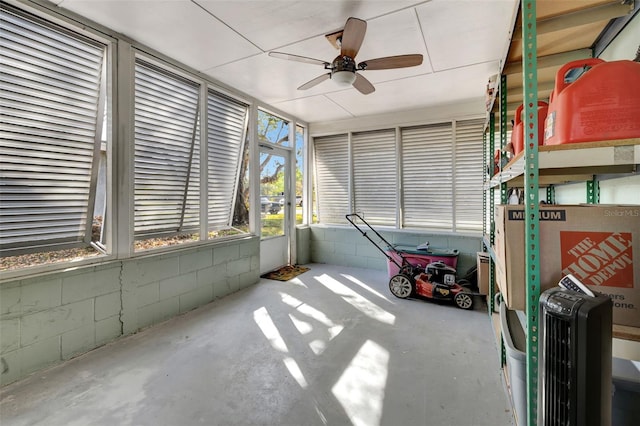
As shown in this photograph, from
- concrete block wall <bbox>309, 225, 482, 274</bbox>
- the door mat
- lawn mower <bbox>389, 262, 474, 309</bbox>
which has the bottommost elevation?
the door mat

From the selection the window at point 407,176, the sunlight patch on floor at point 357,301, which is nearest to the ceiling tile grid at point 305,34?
the window at point 407,176

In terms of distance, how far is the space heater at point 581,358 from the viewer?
2.61 feet

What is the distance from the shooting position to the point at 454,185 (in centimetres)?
452

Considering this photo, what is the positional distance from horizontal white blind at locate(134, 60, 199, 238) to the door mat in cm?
158

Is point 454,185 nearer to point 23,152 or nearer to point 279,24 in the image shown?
point 279,24

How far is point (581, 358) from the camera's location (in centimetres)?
80

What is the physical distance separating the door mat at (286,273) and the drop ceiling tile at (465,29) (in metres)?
3.53

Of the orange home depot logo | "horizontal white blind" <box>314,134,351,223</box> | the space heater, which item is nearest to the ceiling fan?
the orange home depot logo

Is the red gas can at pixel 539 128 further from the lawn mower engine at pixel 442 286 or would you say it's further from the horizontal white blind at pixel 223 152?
the horizontal white blind at pixel 223 152

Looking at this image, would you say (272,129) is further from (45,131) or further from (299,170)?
(45,131)

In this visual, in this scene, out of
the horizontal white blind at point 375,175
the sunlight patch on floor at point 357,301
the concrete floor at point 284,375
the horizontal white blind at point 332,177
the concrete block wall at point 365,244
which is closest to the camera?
the concrete floor at point 284,375

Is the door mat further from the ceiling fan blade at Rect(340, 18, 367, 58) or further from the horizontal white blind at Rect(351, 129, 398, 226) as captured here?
the ceiling fan blade at Rect(340, 18, 367, 58)

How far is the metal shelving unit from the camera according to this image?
103 centimetres

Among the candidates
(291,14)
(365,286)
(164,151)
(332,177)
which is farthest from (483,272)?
(164,151)
